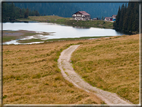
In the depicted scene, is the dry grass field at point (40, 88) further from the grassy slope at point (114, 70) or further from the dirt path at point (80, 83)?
the grassy slope at point (114, 70)

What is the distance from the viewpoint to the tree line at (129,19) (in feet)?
369

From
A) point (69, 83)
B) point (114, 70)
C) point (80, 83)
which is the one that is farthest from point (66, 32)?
point (69, 83)

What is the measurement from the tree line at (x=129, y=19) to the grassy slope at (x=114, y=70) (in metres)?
81.8

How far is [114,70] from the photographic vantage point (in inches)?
1064

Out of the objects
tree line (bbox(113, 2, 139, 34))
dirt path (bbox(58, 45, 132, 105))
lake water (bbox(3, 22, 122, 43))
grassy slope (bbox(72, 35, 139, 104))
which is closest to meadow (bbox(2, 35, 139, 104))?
grassy slope (bbox(72, 35, 139, 104))

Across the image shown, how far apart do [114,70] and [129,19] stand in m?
106

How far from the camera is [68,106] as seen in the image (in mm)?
14867

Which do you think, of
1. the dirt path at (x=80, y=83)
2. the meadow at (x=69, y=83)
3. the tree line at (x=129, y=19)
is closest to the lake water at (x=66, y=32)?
the tree line at (x=129, y=19)

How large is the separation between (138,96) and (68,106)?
346 inches

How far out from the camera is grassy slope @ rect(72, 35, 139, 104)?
2059 cm

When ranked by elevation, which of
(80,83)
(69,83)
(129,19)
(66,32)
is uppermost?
(129,19)

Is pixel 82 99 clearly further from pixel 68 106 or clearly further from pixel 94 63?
pixel 94 63

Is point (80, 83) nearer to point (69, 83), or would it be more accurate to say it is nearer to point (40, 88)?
point (69, 83)

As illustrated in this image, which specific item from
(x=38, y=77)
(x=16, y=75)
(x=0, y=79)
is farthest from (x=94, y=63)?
(x=0, y=79)
